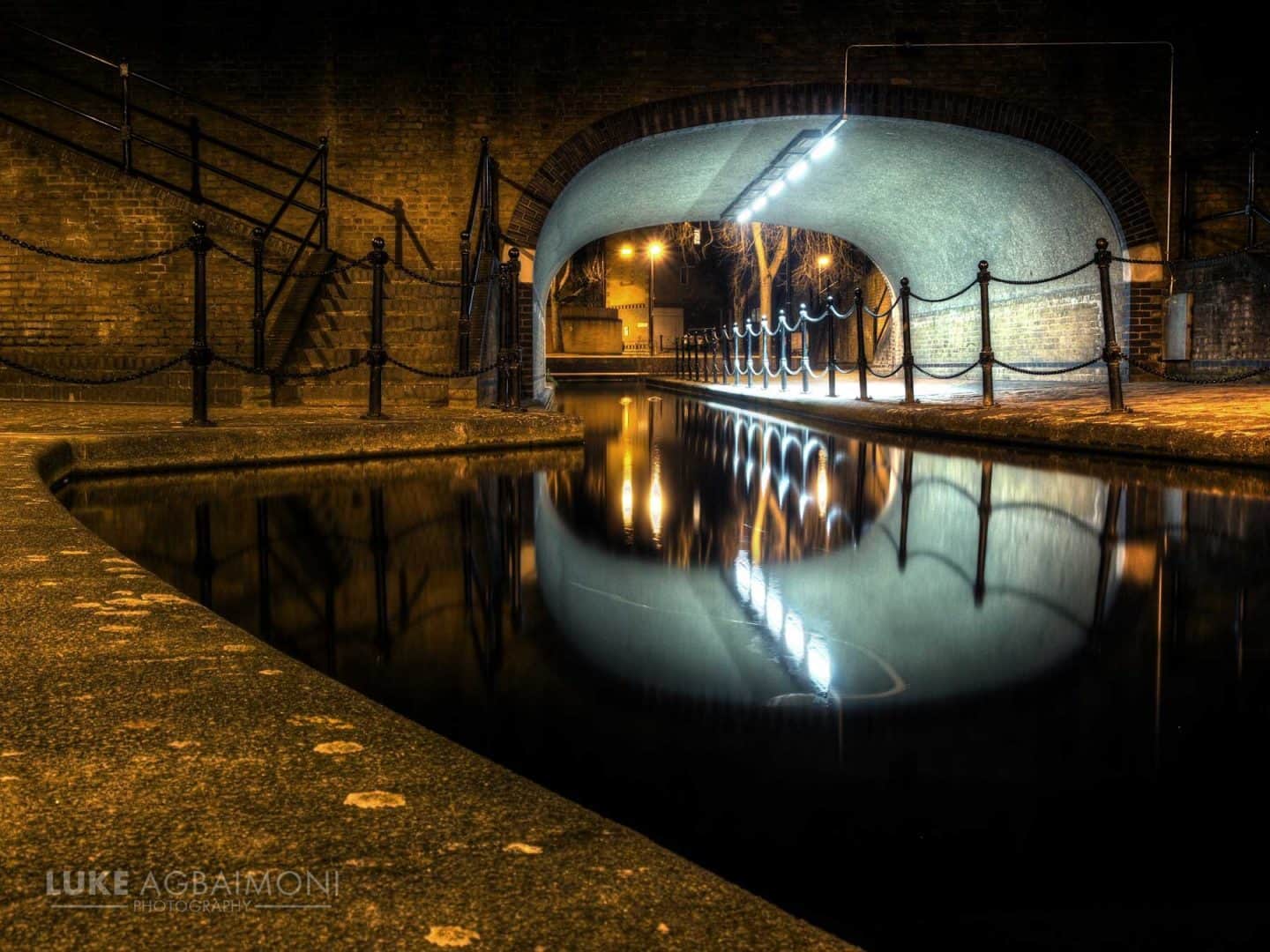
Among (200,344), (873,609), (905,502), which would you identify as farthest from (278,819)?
(200,344)

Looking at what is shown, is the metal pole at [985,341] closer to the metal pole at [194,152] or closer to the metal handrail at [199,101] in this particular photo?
the metal handrail at [199,101]

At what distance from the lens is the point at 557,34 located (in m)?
13.0

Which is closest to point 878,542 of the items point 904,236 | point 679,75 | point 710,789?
point 710,789

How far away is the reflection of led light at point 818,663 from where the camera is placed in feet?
7.82

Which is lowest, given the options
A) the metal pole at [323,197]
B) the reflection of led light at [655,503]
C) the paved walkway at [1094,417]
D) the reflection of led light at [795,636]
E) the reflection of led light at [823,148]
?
the reflection of led light at [795,636]

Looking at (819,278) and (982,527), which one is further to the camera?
(819,278)

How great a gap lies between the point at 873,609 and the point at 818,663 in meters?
0.58

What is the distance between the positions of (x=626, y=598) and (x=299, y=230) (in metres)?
10.9

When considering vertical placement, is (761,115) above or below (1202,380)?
above

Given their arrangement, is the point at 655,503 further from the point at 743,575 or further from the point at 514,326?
the point at 514,326

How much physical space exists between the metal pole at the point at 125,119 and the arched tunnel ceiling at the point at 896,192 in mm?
4385

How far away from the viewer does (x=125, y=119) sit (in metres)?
12.1

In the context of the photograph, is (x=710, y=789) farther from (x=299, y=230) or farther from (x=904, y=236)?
(x=904, y=236)

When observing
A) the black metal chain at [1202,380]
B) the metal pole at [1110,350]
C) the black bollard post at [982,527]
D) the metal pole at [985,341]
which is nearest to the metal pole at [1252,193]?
the black metal chain at [1202,380]
